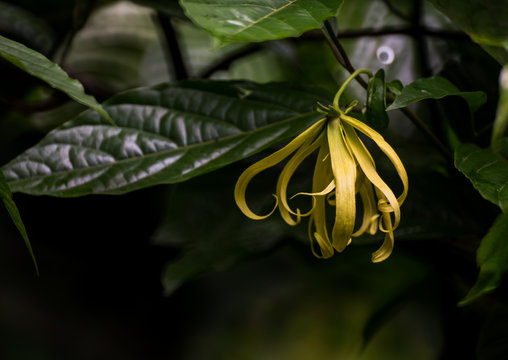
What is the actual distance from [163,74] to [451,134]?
2.07 ft

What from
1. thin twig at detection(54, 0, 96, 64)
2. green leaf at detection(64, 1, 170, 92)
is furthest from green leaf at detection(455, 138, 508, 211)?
green leaf at detection(64, 1, 170, 92)

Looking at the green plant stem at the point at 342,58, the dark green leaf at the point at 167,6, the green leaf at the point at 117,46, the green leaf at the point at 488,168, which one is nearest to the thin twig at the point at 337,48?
the green plant stem at the point at 342,58

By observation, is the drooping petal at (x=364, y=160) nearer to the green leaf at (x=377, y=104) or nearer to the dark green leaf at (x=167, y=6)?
the green leaf at (x=377, y=104)

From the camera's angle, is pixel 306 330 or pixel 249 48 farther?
pixel 306 330

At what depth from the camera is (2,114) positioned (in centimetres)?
77

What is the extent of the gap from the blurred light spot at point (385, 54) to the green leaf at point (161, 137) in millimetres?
323

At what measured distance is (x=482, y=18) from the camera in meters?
0.33

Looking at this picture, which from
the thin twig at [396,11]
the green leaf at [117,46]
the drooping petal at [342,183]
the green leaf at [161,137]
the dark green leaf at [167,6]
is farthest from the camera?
the green leaf at [117,46]

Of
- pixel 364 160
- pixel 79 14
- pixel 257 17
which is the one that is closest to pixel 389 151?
pixel 364 160

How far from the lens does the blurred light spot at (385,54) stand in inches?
28.4

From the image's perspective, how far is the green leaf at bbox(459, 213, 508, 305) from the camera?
0.32 meters

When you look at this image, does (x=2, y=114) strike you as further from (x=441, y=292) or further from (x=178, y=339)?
(x=178, y=339)

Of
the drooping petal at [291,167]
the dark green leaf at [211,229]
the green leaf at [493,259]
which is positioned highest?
the drooping petal at [291,167]

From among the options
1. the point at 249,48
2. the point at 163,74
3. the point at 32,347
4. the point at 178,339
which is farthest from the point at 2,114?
the point at 178,339
